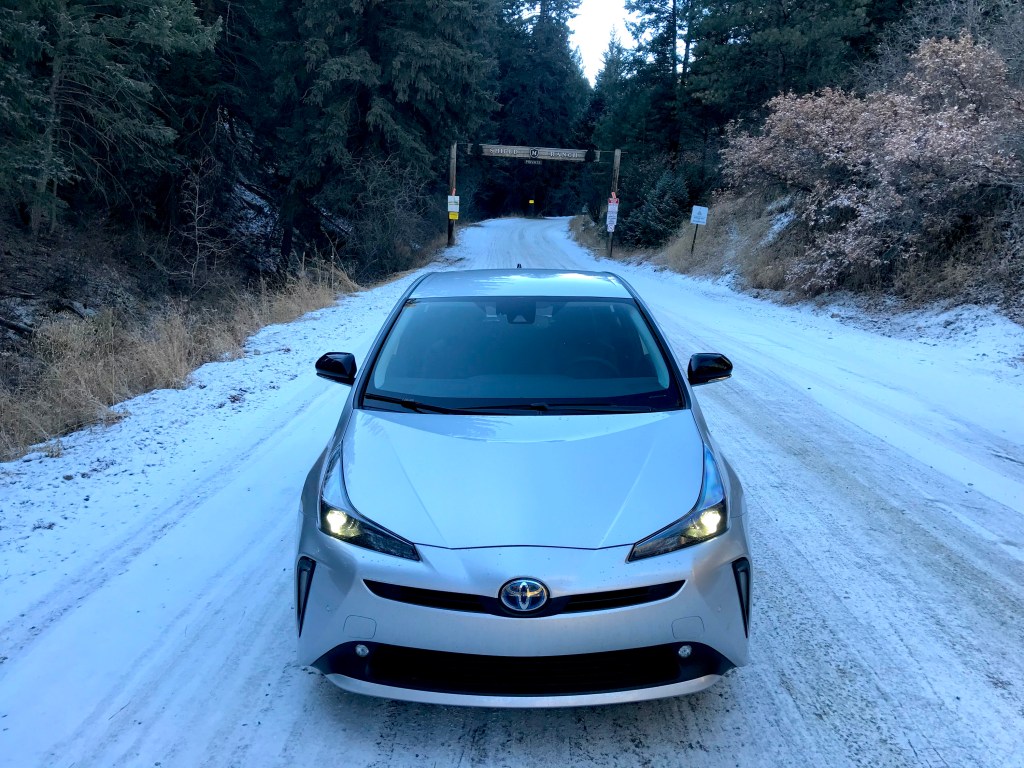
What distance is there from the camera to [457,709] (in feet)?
9.50

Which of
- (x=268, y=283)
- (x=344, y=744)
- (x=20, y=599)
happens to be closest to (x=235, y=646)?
(x=344, y=744)

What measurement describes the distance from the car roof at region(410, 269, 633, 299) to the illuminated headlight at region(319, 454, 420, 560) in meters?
1.79

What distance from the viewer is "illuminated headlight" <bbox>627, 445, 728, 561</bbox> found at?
2.59 meters

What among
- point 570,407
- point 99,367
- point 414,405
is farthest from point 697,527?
point 99,367

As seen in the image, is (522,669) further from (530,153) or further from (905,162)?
(530,153)

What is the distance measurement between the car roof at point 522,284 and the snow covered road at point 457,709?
1690 millimetres

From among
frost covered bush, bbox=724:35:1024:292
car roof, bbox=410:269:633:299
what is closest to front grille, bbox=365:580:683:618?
car roof, bbox=410:269:633:299

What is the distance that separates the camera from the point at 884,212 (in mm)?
13836

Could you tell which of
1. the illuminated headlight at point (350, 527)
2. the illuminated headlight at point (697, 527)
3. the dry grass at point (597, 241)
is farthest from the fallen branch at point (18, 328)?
the dry grass at point (597, 241)

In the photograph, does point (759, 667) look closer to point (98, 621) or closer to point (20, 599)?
point (98, 621)

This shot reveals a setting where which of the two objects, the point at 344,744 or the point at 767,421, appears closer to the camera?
the point at 344,744

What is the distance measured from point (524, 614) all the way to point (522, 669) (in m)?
0.23

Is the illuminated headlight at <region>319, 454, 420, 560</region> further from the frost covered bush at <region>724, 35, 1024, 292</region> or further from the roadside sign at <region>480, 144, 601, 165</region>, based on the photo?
the roadside sign at <region>480, 144, 601, 165</region>

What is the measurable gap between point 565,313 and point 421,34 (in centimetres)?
2288
